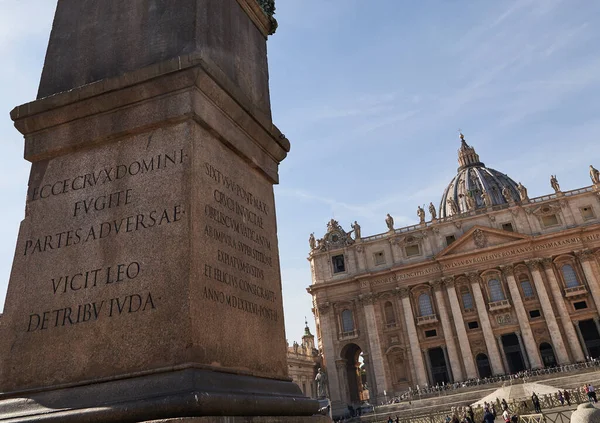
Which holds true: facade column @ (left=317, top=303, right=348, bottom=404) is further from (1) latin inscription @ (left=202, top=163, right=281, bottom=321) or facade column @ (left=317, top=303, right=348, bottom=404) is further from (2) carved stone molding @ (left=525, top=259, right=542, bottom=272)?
(1) latin inscription @ (left=202, top=163, right=281, bottom=321)

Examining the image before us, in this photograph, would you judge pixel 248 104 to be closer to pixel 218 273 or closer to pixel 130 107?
pixel 130 107

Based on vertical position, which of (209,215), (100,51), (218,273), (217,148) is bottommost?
(218,273)

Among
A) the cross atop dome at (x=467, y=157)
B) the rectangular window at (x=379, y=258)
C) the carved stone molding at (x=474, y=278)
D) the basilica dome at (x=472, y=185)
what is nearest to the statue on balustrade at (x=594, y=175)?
the carved stone molding at (x=474, y=278)

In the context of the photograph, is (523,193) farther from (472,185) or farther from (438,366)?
(472,185)

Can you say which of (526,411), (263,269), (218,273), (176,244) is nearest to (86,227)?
(176,244)

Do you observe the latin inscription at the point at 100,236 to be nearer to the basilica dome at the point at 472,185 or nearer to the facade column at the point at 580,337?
the facade column at the point at 580,337

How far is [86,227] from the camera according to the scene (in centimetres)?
356

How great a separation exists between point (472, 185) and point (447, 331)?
45303 mm

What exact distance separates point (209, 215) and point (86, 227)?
944mm

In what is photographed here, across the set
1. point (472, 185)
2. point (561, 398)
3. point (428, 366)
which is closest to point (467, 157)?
point (472, 185)

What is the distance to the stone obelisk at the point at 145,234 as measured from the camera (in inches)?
115

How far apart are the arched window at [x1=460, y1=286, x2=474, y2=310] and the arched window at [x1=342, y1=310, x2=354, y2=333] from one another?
11598 mm

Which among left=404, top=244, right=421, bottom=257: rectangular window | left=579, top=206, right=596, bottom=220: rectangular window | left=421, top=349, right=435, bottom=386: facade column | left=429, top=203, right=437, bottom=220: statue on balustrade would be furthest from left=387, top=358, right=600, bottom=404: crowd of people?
left=429, top=203, right=437, bottom=220: statue on balustrade

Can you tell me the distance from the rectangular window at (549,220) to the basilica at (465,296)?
4.0 inches
